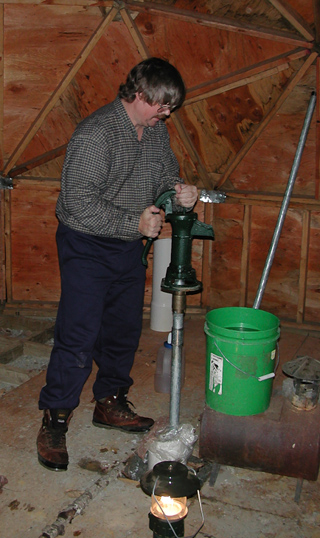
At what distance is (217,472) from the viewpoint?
2.54m

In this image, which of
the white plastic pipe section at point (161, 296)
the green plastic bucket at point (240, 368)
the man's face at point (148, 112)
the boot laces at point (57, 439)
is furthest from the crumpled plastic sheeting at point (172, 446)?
the white plastic pipe section at point (161, 296)

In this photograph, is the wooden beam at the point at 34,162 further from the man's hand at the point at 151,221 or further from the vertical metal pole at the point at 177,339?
the vertical metal pole at the point at 177,339

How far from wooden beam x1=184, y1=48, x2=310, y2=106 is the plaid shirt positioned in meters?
1.53

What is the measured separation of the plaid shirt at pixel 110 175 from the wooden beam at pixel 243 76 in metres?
1.53

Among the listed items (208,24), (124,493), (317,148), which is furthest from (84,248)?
(317,148)

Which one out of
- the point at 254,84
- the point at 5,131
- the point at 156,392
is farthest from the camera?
the point at 5,131

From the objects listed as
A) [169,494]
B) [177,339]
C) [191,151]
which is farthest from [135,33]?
[169,494]

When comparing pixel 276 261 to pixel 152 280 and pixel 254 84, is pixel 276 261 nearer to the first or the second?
pixel 152 280

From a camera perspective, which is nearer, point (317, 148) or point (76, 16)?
point (76, 16)

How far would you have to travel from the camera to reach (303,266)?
448cm

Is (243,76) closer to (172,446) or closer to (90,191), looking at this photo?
(90,191)

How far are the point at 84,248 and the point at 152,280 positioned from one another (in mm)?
2225

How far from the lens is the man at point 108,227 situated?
2.39m

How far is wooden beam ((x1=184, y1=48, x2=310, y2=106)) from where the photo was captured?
3844 millimetres
